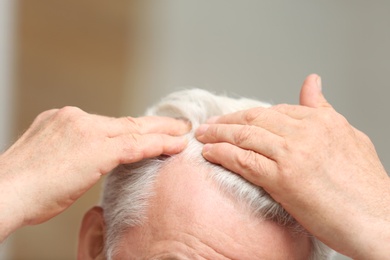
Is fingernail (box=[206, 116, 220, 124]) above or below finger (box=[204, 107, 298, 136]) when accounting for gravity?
below

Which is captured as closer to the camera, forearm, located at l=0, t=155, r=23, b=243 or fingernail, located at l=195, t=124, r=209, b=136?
forearm, located at l=0, t=155, r=23, b=243

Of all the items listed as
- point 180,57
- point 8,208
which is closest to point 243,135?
point 8,208

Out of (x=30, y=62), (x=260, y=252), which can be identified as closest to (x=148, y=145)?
(x=260, y=252)

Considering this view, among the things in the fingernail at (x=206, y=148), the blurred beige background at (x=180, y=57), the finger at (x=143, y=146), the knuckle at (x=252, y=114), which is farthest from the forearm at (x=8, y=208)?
the blurred beige background at (x=180, y=57)

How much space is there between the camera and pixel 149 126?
1.75 metres

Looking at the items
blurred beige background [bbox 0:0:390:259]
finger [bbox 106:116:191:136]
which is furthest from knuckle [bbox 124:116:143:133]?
blurred beige background [bbox 0:0:390:259]

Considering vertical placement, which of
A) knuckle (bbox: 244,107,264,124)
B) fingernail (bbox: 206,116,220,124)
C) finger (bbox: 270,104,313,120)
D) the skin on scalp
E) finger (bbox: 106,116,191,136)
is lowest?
the skin on scalp

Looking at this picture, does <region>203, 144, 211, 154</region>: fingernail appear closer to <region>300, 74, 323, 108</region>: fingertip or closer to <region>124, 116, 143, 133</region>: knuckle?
<region>124, 116, 143, 133</region>: knuckle

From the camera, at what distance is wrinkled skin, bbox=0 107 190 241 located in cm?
165

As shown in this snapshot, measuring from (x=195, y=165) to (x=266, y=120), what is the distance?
0.66 ft

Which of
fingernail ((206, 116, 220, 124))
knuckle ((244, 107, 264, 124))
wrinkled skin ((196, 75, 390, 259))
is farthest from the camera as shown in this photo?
fingernail ((206, 116, 220, 124))

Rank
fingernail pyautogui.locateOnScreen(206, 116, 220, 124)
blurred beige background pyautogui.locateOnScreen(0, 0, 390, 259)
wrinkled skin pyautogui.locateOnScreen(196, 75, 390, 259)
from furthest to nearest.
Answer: blurred beige background pyautogui.locateOnScreen(0, 0, 390, 259) → fingernail pyautogui.locateOnScreen(206, 116, 220, 124) → wrinkled skin pyautogui.locateOnScreen(196, 75, 390, 259)

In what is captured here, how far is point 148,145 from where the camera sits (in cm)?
170

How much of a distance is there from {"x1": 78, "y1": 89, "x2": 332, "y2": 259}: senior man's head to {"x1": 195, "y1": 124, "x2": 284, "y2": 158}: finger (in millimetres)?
53
